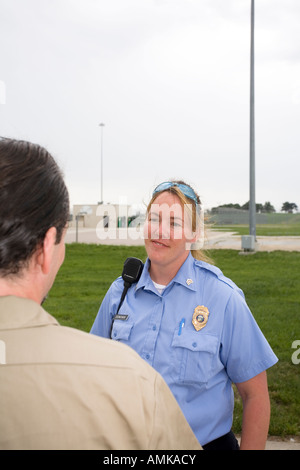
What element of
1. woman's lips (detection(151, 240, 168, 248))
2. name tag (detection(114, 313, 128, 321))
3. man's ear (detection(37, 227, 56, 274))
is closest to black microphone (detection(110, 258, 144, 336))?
name tag (detection(114, 313, 128, 321))

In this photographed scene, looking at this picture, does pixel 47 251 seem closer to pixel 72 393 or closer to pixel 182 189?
pixel 72 393

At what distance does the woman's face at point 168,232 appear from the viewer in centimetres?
254

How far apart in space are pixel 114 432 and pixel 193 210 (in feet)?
5.71

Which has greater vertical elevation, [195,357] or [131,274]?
[131,274]

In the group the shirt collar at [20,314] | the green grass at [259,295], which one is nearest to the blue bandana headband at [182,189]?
the shirt collar at [20,314]

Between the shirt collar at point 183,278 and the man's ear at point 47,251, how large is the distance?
4.07 feet

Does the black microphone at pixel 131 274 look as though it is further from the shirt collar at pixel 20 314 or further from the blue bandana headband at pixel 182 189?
the shirt collar at pixel 20 314

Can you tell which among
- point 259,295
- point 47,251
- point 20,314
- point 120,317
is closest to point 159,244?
point 120,317

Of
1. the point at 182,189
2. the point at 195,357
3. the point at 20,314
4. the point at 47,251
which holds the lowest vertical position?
the point at 195,357

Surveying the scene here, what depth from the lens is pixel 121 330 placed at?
236 cm

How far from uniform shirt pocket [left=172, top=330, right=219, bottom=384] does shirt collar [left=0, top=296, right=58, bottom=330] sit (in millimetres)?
1220

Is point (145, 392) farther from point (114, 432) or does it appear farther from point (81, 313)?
point (81, 313)

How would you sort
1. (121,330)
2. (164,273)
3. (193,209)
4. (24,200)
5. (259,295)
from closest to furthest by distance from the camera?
(24,200)
(121,330)
(164,273)
(193,209)
(259,295)

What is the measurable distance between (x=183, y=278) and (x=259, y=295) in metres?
7.51
